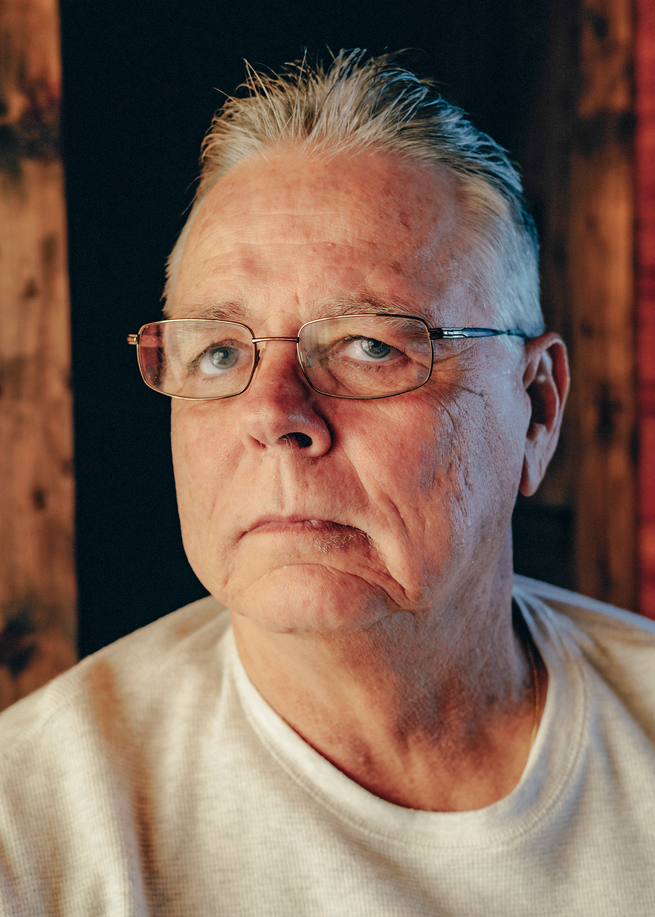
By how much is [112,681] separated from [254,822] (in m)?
0.37

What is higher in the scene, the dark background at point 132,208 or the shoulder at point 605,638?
the dark background at point 132,208

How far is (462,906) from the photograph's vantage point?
1148 millimetres

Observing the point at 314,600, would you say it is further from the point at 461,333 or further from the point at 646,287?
the point at 646,287

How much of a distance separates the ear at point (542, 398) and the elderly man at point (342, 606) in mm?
12

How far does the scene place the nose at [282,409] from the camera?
107 centimetres

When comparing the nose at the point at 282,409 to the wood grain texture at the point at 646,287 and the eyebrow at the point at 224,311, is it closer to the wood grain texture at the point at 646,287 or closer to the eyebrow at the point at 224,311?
the eyebrow at the point at 224,311

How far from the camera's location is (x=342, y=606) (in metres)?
1.08

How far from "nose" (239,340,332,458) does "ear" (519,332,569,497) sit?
484mm

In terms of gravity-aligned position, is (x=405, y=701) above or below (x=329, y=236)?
below

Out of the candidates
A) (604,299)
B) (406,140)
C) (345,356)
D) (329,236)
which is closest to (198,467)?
(345,356)

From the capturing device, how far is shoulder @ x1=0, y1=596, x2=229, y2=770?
4.04ft

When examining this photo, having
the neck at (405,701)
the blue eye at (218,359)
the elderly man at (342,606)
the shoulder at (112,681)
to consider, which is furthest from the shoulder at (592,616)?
the blue eye at (218,359)

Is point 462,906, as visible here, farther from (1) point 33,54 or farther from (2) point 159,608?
(1) point 33,54

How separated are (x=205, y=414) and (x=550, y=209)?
181cm
